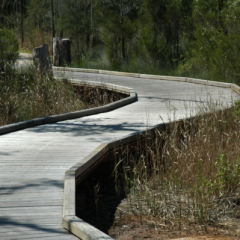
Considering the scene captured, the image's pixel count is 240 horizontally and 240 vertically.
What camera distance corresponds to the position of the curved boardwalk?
3445 mm

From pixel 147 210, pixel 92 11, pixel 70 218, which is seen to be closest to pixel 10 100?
pixel 147 210

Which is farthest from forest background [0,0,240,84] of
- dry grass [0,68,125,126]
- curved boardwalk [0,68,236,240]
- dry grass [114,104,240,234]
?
dry grass [114,104,240,234]

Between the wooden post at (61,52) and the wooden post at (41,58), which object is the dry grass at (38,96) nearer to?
the wooden post at (41,58)

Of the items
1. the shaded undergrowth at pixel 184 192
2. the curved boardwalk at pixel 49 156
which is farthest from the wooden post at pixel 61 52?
the shaded undergrowth at pixel 184 192

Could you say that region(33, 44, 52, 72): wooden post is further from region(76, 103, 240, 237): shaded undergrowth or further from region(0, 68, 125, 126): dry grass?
region(76, 103, 240, 237): shaded undergrowth

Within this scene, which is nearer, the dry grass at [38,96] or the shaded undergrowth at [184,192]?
the shaded undergrowth at [184,192]

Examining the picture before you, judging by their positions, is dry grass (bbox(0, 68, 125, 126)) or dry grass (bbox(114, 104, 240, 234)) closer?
dry grass (bbox(114, 104, 240, 234))

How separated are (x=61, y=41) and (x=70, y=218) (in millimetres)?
13977

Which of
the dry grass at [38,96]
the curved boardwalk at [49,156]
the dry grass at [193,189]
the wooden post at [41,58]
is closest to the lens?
the curved boardwalk at [49,156]

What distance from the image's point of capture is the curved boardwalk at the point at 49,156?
11.3ft

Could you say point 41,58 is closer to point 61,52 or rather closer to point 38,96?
point 38,96

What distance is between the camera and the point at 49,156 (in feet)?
16.9

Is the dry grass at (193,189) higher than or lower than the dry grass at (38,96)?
lower

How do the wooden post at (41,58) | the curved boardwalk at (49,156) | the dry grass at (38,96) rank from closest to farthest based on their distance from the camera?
the curved boardwalk at (49,156) → the dry grass at (38,96) → the wooden post at (41,58)
